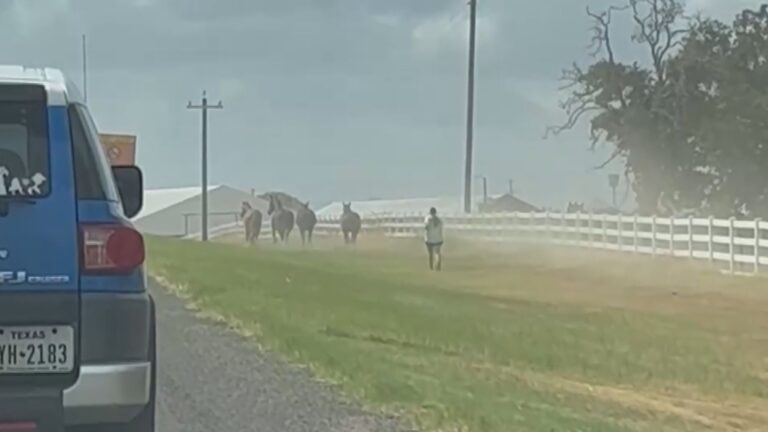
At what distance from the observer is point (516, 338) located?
797 inches

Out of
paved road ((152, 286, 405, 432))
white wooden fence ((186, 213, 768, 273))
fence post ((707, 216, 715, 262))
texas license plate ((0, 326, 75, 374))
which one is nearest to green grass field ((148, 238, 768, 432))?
paved road ((152, 286, 405, 432))

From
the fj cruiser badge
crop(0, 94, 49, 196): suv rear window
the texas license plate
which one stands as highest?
crop(0, 94, 49, 196): suv rear window

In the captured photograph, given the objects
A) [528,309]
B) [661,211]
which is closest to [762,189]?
[661,211]

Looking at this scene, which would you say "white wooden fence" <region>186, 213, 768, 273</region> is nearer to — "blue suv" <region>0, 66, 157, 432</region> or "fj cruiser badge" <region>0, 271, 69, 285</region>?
"blue suv" <region>0, 66, 157, 432</region>

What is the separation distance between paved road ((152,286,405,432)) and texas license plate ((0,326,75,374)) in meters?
3.98

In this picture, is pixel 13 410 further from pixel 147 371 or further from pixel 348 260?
pixel 348 260

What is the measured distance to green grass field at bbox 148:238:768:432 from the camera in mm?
12398

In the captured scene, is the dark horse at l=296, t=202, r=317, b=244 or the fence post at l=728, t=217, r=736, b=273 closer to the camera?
the fence post at l=728, t=217, r=736, b=273

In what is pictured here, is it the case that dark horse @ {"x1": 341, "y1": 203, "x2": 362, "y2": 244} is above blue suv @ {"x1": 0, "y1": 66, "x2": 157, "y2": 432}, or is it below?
below

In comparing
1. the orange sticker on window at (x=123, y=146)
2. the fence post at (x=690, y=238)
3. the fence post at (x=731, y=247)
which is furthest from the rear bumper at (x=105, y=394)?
the orange sticker on window at (x=123, y=146)

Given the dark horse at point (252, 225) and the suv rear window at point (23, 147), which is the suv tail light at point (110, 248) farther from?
the dark horse at point (252, 225)

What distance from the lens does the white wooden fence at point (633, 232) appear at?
3859cm

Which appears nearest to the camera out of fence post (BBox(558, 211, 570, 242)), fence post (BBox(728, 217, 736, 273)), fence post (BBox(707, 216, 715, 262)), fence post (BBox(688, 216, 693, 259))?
fence post (BBox(728, 217, 736, 273))

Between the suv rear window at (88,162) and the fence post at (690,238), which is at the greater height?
the suv rear window at (88,162)
